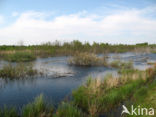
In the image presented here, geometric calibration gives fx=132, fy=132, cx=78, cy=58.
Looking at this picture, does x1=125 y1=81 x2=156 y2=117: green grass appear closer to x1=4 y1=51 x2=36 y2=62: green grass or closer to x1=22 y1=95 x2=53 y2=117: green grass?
x1=22 y1=95 x2=53 y2=117: green grass

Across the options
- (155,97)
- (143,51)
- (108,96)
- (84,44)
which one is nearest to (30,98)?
(108,96)

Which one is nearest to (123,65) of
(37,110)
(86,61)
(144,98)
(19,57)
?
(86,61)

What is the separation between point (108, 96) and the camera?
6645 mm

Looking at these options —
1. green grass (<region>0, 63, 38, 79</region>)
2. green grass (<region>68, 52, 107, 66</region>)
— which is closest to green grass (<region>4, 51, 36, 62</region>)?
green grass (<region>68, 52, 107, 66</region>)

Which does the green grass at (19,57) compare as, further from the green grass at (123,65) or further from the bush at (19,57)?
the green grass at (123,65)

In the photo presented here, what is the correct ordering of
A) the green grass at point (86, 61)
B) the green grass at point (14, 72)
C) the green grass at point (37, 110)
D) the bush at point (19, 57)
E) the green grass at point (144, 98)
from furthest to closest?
the bush at point (19, 57) < the green grass at point (86, 61) < the green grass at point (14, 72) < the green grass at point (144, 98) < the green grass at point (37, 110)

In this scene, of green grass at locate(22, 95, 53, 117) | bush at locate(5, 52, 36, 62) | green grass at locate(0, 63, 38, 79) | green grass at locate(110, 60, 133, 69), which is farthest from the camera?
bush at locate(5, 52, 36, 62)

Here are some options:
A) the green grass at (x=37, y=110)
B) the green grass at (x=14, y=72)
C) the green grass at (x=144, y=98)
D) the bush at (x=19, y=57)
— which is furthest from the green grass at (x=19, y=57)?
the green grass at (x=144, y=98)

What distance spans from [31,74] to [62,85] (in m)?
4.04

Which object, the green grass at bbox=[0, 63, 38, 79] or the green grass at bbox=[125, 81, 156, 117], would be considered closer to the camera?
the green grass at bbox=[125, 81, 156, 117]

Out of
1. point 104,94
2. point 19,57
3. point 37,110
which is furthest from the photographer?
point 19,57

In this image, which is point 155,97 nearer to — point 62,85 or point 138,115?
point 138,115

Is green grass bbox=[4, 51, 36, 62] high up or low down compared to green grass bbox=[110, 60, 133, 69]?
up

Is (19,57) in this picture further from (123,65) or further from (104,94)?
(104,94)
